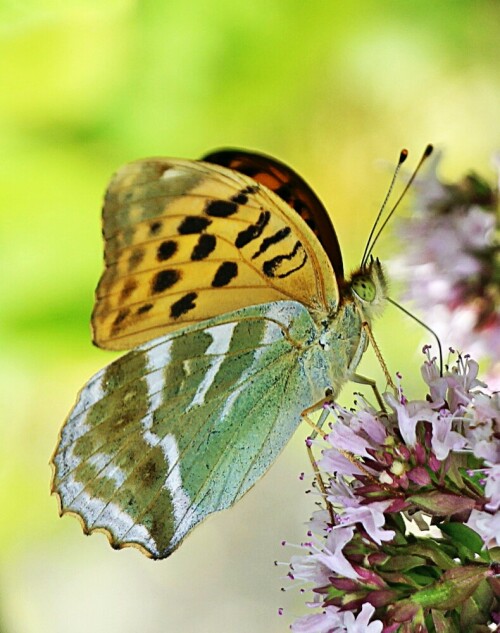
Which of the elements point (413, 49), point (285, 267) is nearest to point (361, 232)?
point (413, 49)

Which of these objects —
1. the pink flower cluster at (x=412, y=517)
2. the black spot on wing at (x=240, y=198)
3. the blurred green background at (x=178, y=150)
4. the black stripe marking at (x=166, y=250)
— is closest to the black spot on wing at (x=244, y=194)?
the black spot on wing at (x=240, y=198)

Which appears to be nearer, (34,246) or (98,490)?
(98,490)

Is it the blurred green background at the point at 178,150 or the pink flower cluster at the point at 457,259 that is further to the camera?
the blurred green background at the point at 178,150

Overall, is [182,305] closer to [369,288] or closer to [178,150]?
[369,288]

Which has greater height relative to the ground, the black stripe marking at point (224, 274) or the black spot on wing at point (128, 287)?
the black stripe marking at point (224, 274)

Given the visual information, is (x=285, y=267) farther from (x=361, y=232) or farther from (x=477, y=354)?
(x=361, y=232)

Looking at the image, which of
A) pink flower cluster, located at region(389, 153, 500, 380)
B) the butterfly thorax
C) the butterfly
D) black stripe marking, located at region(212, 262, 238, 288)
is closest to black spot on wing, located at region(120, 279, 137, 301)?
the butterfly

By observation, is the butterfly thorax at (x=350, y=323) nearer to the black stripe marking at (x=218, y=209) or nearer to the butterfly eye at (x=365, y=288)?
the butterfly eye at (x=365, y=288)

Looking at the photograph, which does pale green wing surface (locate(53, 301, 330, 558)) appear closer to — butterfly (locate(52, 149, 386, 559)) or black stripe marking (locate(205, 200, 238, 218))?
butterfly (locate(52, 149, 386, 559))

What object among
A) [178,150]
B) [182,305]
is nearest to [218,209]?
[182,305]
